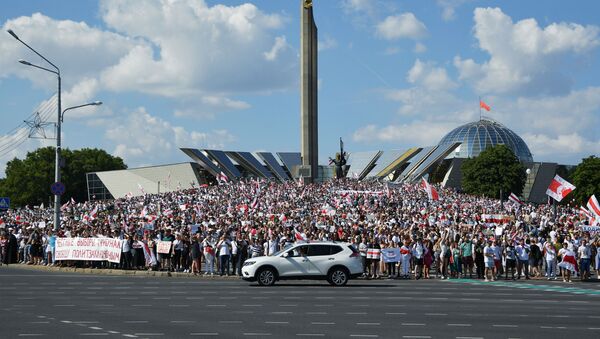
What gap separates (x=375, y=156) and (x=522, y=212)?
75.6 metres

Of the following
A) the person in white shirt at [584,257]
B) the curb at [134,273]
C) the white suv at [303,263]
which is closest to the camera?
the white suv at [303,263]

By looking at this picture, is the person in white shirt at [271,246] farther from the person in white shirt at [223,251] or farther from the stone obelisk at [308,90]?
the stone obelisk at [308,90]

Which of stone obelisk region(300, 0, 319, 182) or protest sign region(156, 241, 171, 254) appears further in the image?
stone obelisk region(300, 0, 319, 182)

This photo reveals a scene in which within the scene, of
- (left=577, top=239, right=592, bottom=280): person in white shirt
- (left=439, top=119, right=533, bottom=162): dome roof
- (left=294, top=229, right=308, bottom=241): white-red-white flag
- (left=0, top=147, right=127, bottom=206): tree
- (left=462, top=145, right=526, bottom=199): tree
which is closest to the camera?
(left=577, top=239, right=592, bottom=280): person in white shirt

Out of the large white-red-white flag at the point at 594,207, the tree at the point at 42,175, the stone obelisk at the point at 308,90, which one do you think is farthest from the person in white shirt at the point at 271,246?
the tree at the point at 42,175

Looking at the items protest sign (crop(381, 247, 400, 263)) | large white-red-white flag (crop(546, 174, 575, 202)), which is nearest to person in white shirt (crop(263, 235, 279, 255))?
protest sign (crop(381, 247, 400, 263))

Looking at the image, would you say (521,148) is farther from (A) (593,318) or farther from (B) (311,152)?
(A) (593,318)

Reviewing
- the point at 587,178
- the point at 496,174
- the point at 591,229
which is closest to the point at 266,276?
the point at 591,229

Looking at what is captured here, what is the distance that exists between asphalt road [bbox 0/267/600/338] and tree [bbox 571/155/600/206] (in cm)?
6843

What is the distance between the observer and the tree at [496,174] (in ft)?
315

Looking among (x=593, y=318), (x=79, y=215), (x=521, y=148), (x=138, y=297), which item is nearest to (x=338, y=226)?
(x=138, y=297)

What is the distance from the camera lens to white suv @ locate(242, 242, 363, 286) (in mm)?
23906

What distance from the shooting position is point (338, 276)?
24.2m

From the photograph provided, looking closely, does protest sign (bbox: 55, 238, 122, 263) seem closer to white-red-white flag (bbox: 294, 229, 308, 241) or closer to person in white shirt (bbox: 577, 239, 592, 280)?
white-red-white flag (bbox: 294, 229, 308, 241)
